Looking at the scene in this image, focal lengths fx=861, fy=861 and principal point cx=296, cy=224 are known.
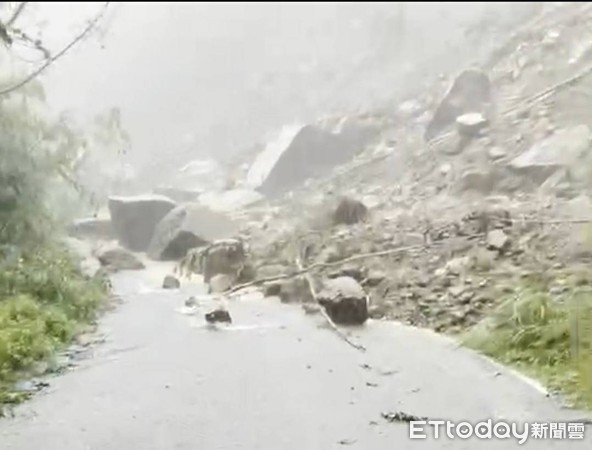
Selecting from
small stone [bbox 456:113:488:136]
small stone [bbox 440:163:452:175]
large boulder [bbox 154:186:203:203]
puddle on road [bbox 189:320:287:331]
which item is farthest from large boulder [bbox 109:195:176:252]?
small stone [bbox 456:113:488:136]

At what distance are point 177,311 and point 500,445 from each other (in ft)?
11.3

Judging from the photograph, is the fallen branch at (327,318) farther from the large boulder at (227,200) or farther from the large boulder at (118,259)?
the large boulder at (118,259)

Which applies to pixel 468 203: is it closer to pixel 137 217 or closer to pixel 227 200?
pixel 227 200

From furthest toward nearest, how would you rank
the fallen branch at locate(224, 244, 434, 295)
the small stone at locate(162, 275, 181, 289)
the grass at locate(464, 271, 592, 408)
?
1. the small stone at locate(162, 275, 181, 289)
2. the fallen branch at locate(224, 244, 434, 295)
3. the grass at locate(464, 271, 592, 408)

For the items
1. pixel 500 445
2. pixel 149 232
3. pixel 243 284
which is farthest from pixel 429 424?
pixel 149 232

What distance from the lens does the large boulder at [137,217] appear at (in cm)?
664

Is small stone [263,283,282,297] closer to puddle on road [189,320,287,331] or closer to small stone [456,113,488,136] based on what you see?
puddle on road [189,320,287,331]

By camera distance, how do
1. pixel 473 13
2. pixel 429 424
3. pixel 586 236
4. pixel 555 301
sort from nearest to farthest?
pixel 429 424 < pixel 586 236 < pixel 555 301 < pixel 473 13

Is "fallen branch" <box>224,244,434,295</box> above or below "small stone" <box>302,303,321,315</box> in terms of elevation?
above

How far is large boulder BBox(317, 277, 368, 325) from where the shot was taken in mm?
4930

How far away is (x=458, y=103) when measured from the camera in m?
7.44

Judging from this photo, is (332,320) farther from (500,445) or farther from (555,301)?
(500,445)

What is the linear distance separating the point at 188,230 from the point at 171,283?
43 cm

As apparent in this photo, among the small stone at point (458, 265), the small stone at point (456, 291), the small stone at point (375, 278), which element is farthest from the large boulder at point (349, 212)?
the small stone at point (456, 291)
